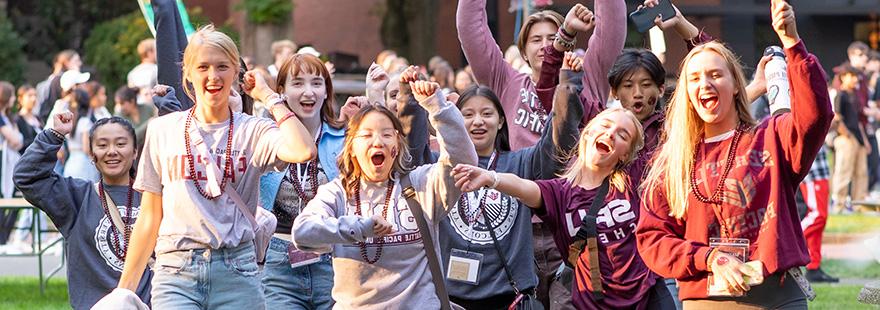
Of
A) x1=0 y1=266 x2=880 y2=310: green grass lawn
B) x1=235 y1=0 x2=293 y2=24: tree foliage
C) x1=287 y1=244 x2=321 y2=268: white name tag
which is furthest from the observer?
x1=235 y1=0 x2=293 y2=24: tree foliage

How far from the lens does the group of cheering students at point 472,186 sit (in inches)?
210

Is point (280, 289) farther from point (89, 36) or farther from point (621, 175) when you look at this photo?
point (89, 36)

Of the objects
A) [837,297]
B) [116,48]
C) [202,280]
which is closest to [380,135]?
[202,280]

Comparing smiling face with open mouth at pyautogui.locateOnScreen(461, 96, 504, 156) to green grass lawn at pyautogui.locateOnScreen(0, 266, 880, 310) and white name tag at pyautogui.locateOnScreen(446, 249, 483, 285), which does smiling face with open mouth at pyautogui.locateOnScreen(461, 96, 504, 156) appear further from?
green grass lawn at pyautogui.locateOnScreen(0, 266, 880, 310)

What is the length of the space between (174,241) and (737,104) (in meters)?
2.24

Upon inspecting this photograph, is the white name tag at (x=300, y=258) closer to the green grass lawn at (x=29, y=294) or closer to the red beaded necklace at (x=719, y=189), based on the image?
the red beaded necklace at (x=719, y=189)

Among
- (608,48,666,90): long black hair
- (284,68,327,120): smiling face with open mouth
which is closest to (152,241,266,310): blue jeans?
(284,68,327,120): smiling face with open mouth

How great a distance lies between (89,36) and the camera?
31875mm

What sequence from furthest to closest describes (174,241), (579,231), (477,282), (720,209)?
(477,282) → (579,231) → (174,241) → (720,209)

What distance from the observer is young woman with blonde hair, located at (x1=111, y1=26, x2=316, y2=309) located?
5980mm

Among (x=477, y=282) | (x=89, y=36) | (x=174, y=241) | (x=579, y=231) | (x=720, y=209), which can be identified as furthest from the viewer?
(x=89, y=36)

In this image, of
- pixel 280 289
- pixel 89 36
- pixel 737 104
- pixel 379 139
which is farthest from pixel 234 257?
pixel 89 36

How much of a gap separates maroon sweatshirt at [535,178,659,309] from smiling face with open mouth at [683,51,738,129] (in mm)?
1115

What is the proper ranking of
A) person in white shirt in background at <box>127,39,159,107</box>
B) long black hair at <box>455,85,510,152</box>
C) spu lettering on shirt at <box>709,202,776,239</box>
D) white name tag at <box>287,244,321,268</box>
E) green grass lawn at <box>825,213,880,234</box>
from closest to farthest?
spu lettering on shirt at <box>709,202,776,239</box>, white name tag at <box>287,244,321,268</box>, long black hair at <box>455,85,510,152</box>, person in white shirt in background at <box>127,39,159,107</box>, green grass lawn at <box>825,213,880,234</box>
